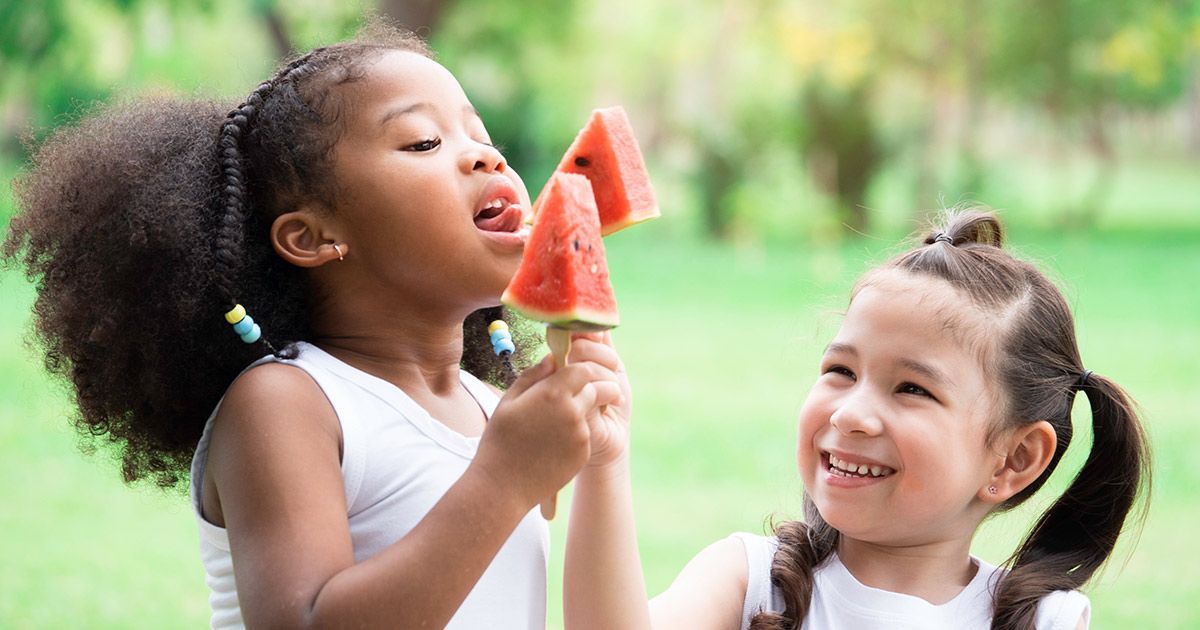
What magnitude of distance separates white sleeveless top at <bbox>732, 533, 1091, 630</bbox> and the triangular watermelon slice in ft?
2.13

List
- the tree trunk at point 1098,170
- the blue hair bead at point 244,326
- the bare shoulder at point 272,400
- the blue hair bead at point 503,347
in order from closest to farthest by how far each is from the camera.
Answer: the bare shoulder at point 272,400 → the blue hair bead at point 244,326 → the blue hair bead at point 503,347 → the tree trunk at point 1098,170

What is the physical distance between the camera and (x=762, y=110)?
15531mm

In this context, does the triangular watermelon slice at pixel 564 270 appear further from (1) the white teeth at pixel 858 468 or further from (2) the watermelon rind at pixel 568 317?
(1) the white teeth at pixel 858 468

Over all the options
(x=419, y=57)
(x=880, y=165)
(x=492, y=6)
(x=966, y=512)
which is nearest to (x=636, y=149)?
(x=419, y=57)

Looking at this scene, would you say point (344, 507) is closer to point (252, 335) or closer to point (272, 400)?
point (272, 400)

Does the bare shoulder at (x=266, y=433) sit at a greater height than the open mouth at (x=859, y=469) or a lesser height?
greater

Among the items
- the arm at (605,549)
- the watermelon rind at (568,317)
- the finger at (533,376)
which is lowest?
the arm at (605,549)

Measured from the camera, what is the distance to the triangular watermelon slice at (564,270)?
5.43 feet

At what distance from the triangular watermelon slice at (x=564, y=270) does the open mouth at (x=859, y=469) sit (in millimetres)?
510

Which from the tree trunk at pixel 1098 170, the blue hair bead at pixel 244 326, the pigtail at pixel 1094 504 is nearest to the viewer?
the blue hair bead at pixel 244 326

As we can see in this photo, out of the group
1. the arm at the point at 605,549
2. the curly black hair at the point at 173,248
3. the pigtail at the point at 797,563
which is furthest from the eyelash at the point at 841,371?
the curly black hair at the point at 173,248

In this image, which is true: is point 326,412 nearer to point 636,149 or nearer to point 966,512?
point 636,149

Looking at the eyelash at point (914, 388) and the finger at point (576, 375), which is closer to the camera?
the finger at point (576, 375)

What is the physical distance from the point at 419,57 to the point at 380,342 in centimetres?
42
